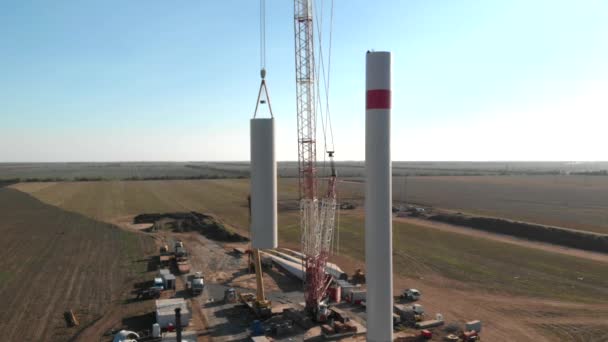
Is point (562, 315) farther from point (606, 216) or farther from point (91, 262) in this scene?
point (606, 216)

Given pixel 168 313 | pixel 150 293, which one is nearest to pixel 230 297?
pixel 168 313

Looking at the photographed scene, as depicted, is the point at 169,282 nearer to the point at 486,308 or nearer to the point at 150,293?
the point at 150,293

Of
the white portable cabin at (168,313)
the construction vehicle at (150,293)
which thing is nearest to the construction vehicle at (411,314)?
the white portable cabin at (168,313)

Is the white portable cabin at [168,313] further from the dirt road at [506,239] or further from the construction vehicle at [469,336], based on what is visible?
the dirt road at [506,239]

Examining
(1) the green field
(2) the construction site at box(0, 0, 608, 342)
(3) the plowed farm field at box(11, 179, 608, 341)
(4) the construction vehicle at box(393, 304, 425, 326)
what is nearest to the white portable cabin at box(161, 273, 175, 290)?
(2) the construction site at box(0, 0, 608, 342)

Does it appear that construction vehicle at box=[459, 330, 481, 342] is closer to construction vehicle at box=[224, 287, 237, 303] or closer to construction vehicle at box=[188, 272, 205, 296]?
construction vehicle at box=[224, 287, 237, 303]

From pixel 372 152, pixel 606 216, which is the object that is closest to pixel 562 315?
pixel 372 152
